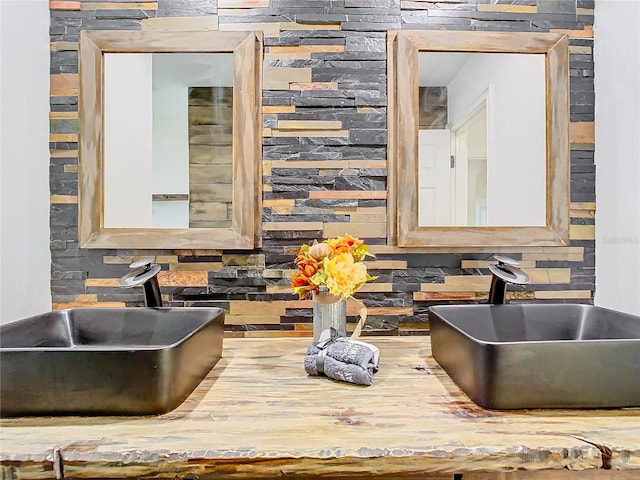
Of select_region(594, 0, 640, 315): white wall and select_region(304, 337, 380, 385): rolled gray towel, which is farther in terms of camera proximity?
select_region(594, 0, 640, 315): white wall

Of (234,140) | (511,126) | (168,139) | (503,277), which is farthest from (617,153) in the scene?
(168,139)

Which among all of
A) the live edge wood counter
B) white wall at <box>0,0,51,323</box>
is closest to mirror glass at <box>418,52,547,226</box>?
the live edge wood counter

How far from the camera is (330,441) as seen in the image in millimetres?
717

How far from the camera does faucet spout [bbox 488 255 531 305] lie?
46.5 inches

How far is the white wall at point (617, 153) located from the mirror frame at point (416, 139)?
0.10m

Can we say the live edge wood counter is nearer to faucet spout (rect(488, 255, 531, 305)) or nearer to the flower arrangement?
the flower arrangement

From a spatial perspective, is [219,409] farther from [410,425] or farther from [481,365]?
[481,365]

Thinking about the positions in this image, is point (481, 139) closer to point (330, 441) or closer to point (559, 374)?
point (559, 374)

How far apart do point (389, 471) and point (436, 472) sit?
0.24 ft

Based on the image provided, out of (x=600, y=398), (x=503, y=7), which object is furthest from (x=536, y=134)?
(x=600, y=398)

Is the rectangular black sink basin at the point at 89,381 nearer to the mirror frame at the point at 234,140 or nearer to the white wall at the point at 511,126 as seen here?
the mirror frame at the point at 234,140

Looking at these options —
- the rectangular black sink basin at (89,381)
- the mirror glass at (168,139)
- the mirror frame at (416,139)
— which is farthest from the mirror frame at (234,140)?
the rectangular black sink basin at (89,381)

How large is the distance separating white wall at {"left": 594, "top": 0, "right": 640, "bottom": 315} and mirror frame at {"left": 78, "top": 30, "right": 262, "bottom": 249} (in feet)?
3.45

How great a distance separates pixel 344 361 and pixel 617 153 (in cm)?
103
